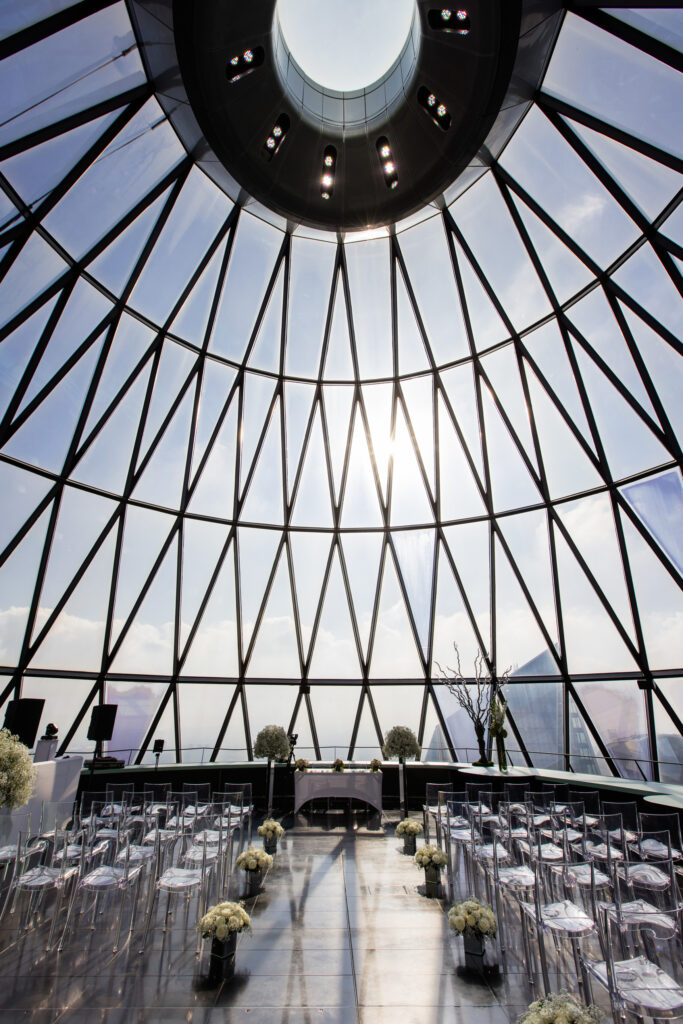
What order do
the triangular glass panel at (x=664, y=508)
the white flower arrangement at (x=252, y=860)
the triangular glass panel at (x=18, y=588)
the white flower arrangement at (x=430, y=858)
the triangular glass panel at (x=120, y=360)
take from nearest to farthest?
the white flower arrangement at (x=252, y=860) < the white flower arrangement at (x=430, y=858) < the triangular glass panel at (x=18, y=588) < the triangular glass panel at (x=664, y=508) < the triangular glass panel at (x=120, y=360)

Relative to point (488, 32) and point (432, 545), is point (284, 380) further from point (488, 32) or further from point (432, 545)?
point (488, 32)

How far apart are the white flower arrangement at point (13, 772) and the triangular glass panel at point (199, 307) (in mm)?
9517

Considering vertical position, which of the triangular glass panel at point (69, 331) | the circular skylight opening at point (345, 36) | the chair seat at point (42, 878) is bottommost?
the chair seat at point (42, 878)

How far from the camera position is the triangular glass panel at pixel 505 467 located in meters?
14.2

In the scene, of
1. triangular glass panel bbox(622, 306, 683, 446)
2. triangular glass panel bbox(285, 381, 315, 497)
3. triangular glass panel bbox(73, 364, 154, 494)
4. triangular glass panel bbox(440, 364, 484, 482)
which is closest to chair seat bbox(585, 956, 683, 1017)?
triangular glass panel bbox(622, 306, 683, 446)

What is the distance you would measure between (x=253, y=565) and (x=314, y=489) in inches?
119

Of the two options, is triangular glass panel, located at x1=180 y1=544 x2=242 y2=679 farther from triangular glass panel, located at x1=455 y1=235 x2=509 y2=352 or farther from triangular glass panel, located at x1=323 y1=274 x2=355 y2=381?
triangular glass panel, located at x1=455 y1=235 x2=509 y2=352

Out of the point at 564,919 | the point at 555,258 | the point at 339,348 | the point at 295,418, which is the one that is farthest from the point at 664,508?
the point at 295,418

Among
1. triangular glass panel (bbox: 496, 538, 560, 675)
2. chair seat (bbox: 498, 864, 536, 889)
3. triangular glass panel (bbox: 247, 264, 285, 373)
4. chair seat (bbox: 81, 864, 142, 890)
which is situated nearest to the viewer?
chair seat (bbox: 498, 864, 536, 889)

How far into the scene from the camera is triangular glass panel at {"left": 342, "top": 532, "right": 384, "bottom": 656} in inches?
635

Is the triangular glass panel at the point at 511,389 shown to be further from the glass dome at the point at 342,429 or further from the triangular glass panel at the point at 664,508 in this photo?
the triangular glass panel at the point at 664,508

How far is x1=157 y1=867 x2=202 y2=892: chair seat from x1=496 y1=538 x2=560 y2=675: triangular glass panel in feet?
34.0

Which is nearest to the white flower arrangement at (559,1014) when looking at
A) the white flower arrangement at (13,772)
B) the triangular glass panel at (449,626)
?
the white flower arrangement at (13,772)

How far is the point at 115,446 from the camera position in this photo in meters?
12.8
